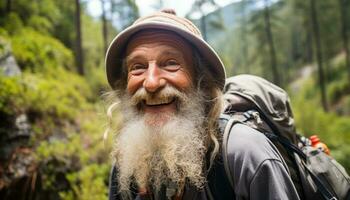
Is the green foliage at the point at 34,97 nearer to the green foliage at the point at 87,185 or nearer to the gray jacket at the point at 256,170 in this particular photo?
the green foliage at the point at 87,185

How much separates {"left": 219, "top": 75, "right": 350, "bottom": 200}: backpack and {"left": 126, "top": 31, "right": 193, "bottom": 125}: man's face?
331 millimetres

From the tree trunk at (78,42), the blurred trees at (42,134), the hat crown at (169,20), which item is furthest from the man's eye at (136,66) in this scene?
the tree trunk at (78,42)

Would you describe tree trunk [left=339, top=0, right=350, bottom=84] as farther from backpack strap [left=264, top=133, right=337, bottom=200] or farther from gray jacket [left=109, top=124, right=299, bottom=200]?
gray jacket [left=109, top=124, right=299, bottom=200]

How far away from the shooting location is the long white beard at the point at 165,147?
73.9 inches

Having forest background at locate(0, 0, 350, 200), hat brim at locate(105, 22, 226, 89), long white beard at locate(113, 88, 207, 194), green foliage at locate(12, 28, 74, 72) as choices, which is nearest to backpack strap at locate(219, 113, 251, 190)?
long white beard at locate(113, 88, 207, 194)

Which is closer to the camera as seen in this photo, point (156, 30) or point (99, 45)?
point (156, 30)

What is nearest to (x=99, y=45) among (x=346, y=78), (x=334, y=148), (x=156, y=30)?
(x=334, y=148)

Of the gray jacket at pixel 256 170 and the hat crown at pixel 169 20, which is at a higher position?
the hat crown at pixel 169 20

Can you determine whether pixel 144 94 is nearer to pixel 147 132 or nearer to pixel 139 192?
pixel 147 132

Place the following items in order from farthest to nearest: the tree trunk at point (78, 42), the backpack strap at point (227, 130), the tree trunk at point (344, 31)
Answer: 1. the tree trunk at point (344, 31)
2. the tree trunk at point (78, 42)
3. the backpack strap at point (227, 130)

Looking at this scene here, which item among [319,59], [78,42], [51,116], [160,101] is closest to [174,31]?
[160,101]

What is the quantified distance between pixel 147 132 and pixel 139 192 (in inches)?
15.3

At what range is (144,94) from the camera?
1931mm

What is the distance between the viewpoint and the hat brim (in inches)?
75.5
